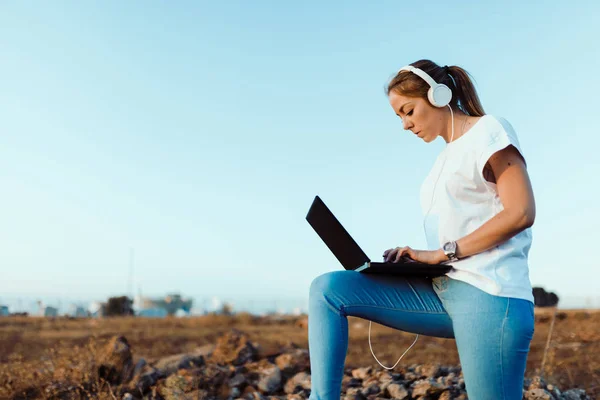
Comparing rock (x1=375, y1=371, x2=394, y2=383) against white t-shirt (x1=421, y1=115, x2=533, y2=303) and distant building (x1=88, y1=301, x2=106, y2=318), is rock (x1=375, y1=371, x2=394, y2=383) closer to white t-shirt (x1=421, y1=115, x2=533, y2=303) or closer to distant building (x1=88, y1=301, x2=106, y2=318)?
white t-shirt (x1=421, y1=115, x2=533, y2=303)

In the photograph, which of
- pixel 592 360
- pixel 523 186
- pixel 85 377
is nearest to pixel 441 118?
pixel 523 186

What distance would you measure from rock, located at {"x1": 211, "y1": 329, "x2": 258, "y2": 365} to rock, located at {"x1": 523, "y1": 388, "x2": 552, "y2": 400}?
2956 mm

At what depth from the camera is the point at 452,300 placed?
2543 millimetres

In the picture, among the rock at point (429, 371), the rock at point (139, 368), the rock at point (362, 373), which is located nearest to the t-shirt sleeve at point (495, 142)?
the rock at point (429, 371)

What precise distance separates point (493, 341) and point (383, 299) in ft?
1.56

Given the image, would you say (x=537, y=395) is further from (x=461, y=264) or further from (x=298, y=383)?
(x=461, y=264)

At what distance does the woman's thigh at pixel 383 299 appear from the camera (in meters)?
2.57

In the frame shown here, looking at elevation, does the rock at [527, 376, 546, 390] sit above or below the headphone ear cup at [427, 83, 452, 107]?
below

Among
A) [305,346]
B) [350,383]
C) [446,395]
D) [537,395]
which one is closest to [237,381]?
[350,383]

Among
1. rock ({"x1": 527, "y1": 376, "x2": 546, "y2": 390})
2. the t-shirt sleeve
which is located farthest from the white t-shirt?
rock ({"x1": 527, "y1": 376, "x2": 546, "y2": 390})

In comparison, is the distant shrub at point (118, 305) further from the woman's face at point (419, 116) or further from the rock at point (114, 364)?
the woman's face at point (419, 116)

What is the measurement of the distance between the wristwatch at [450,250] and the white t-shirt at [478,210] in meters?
0.03

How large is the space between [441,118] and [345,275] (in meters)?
0.81

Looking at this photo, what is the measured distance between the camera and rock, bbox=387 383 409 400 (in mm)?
4820
